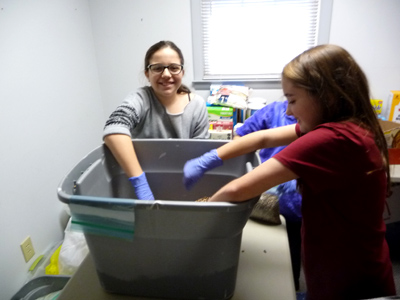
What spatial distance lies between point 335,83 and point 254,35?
5.02 ft

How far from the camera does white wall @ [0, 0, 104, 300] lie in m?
1.26

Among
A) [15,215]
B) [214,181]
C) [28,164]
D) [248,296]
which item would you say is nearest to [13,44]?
[28,164]

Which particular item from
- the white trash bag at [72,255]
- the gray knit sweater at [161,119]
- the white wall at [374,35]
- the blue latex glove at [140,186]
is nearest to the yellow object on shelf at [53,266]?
the white trash bag at [72,255]

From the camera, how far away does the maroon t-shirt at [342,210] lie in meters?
0.55

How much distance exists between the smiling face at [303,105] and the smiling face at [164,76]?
551 millimetres

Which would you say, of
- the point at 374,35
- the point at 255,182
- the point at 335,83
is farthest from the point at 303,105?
the point at 374,35

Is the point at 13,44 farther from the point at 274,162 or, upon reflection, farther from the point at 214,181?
the point at 274,162

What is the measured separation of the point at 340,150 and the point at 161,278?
425 millimetres

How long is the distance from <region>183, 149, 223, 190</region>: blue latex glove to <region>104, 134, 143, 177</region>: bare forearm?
0.45 feet

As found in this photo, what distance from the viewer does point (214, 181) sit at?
0.82 meters

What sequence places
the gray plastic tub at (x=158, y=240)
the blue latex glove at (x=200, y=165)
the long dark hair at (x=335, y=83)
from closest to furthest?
1. the gray plastic tub at (x=158, y=240)
2. the long dark hair at (x=335, y=83)
3. the blue latex glove at (x=200, y=165)

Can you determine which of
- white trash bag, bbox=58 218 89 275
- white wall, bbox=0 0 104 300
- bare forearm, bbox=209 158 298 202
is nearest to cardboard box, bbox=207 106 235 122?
white wall, bbox=0 0 104 300

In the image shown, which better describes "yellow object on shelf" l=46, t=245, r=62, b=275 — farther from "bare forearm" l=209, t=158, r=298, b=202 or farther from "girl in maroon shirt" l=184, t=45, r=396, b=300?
"bare forearm" l=209, t=158, r=298, b=202

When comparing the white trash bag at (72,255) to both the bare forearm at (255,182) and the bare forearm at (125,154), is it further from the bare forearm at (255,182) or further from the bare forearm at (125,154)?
the bare forearm at (255,182)
